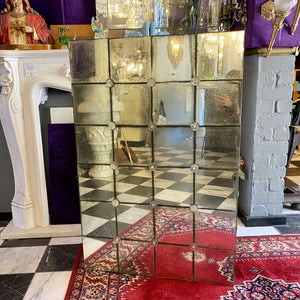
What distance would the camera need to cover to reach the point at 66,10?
244cm

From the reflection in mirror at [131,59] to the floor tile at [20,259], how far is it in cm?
135

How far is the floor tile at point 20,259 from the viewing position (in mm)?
2037

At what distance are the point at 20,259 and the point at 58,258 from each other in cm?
26

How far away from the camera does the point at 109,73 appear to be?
5.47ft

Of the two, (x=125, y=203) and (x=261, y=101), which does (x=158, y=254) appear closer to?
(x=125, y=203)

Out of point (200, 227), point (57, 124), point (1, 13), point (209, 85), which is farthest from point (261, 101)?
point (1, 13)

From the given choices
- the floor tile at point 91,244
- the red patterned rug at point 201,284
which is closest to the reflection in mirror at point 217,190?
the red patterned rug at point 201,284

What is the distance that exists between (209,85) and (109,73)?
0.53m

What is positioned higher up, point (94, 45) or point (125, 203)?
point (94, 45)

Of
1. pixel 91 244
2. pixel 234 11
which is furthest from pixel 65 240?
pixel 234 11

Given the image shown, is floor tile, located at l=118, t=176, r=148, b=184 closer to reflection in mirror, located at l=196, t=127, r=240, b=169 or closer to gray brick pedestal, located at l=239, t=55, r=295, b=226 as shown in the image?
reflection in mirror, located at l=196, t=127, r=240, b=169

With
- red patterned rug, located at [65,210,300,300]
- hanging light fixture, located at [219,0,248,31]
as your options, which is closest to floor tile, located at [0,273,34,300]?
red patterned rug, located at [65,210,300,300]

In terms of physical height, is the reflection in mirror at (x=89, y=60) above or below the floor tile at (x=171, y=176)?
above

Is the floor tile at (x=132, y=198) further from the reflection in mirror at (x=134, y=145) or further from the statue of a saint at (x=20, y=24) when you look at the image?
the statue of a saint at (x=20, y=24)
